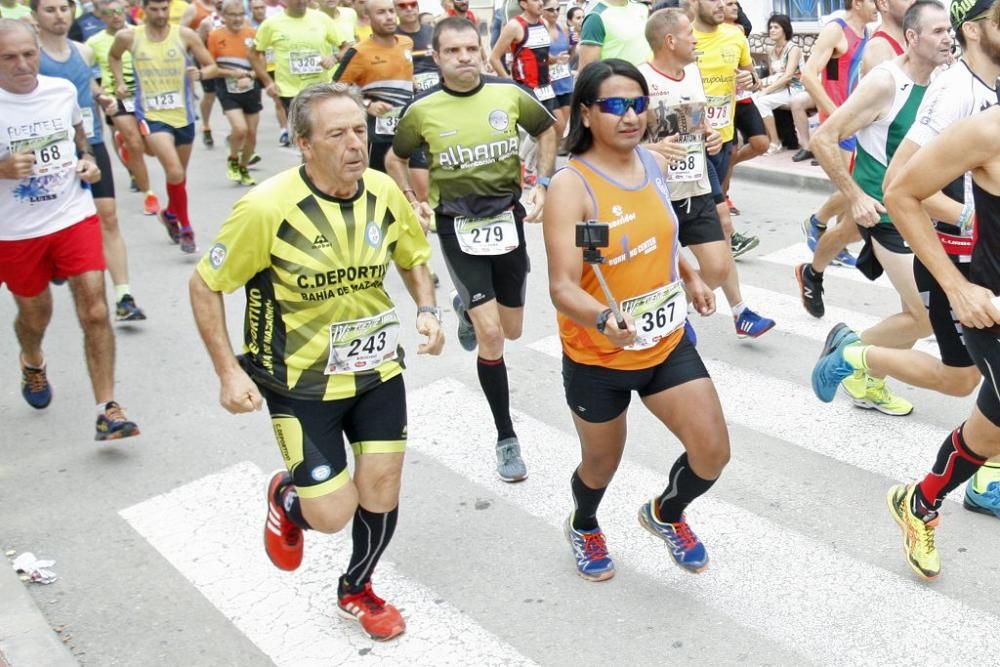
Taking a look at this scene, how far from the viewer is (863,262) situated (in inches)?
229

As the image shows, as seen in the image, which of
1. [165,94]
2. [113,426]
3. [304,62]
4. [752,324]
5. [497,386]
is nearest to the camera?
[497,386]

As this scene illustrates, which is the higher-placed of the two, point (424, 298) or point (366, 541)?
point (424, 298)

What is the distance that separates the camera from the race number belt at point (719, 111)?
7598 mm

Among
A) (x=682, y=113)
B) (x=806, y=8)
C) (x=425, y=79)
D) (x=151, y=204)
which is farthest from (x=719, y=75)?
(x=806, y=8)

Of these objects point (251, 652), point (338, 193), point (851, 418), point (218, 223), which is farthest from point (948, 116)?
point (218, 223)

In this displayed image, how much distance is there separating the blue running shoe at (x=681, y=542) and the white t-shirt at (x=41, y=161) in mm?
3373

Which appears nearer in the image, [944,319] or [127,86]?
[944,319]

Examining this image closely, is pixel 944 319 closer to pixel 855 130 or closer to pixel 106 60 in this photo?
pixel 855 130

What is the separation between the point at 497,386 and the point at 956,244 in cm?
202

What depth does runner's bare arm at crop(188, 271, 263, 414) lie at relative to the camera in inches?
145

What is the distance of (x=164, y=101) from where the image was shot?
9.67 meters

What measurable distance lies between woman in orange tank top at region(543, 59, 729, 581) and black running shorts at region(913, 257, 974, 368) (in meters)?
1.02

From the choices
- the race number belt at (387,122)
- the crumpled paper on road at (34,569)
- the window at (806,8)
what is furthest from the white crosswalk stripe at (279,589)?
the window at (806,8)

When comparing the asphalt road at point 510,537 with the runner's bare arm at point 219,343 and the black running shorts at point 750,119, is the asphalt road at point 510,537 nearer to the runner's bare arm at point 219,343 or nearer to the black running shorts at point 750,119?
the runner's bare arm at point 219,343
